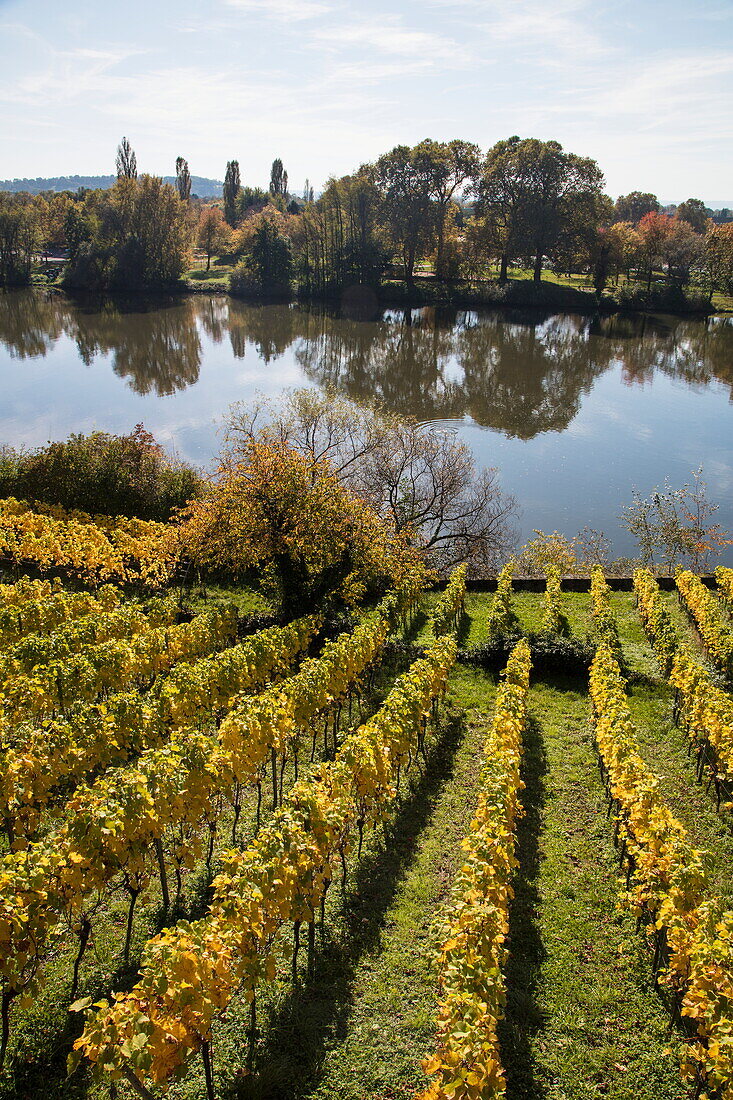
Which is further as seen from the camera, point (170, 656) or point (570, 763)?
point (170, 656)

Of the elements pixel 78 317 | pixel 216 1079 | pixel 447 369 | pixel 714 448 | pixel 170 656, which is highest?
pixel 78 317

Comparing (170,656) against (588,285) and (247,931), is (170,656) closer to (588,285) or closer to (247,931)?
(247,931)

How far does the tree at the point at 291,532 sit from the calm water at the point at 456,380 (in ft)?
41.8

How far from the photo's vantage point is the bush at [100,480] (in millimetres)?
24391

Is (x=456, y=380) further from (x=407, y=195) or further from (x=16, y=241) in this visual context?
(x=16, y=241)

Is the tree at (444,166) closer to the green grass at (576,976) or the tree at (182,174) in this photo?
the tree at (182,174)

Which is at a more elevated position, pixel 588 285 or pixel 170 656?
pixel 588 285

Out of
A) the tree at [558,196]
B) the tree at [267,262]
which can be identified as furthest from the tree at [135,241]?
the tree at [558,196]

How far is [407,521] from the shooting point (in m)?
26.2

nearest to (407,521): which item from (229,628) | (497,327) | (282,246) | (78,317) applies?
(229,628)

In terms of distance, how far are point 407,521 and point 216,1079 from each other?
20828mm

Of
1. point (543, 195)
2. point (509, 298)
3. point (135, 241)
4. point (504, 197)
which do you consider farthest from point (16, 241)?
point (543, 195)

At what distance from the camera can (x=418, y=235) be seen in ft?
260

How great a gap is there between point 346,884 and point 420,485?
71.6ft
